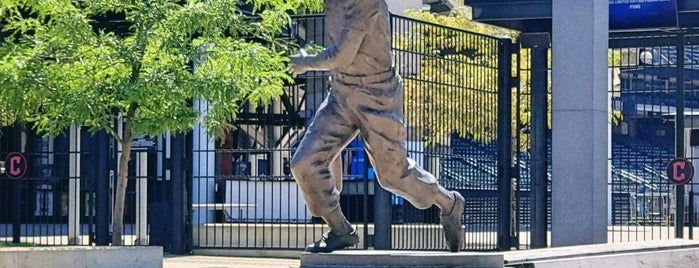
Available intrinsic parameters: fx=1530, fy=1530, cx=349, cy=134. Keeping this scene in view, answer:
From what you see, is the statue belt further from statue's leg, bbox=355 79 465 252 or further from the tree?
the tree

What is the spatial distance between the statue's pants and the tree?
14.5 ft

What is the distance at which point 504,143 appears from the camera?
62.8 ft

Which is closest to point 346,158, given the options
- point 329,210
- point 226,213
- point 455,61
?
point 226,213

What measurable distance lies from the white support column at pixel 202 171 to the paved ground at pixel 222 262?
1062 millimetres

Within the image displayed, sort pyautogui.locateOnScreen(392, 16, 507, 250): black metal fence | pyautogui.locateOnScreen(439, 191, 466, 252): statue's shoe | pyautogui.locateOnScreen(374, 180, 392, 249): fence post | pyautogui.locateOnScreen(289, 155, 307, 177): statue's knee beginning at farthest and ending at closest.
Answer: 1. pyautogui.locateOnScreen(392, 16, 507, 250): black metal fence
2. pyautogui.locateOnScreen(374, 180, 392, 249): fence post
3. pyautogui.locateOnScreen(439, 191, 466, 252): statue's shoe
4. pyautogui.locateOnScreen(289, 155, 307, 177): statue's knee

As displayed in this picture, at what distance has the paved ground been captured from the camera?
688 inches

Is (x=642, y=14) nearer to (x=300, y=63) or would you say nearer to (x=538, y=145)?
(x=538, y=145)

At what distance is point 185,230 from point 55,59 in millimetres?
4402

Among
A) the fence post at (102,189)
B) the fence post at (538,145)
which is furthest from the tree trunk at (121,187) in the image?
the fence post at (538,145)

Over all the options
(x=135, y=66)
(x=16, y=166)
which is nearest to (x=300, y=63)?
(x=135, y=66)

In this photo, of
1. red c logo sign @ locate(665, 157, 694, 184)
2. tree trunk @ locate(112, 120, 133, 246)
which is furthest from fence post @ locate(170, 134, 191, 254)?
red c logo sign @ locate(665, 157, 694, 184)

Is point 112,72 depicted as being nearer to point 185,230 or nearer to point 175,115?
point 175,115

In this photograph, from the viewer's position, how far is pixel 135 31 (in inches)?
631

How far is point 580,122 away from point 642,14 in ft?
10.7
